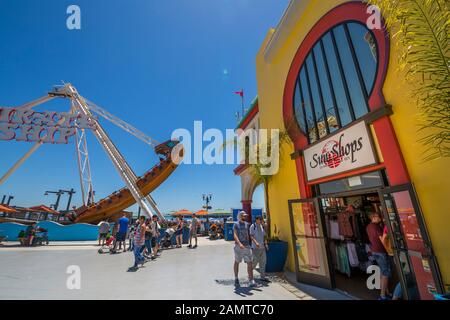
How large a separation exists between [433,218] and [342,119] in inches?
112

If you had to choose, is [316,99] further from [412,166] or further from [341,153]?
[412,166]

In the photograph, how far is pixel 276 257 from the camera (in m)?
6.53

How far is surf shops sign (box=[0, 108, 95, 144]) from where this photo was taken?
35.1ft

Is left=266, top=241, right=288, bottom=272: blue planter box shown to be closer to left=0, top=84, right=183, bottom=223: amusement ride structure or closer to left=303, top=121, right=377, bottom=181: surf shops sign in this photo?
left=303, top=121, right=377, bottom=181: surf shops sign

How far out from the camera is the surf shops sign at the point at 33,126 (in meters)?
10.7

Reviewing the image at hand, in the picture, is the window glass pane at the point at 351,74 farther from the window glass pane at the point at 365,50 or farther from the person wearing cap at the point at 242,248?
the person wearing cap at the point at 242,248

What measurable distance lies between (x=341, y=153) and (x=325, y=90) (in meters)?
2.13

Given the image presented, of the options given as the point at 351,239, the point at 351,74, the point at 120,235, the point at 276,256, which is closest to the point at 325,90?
the point at 351,74

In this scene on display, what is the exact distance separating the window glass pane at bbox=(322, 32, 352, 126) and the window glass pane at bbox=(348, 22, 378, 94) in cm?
63

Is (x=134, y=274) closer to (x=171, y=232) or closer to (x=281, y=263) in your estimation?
(x=281, y=263)
